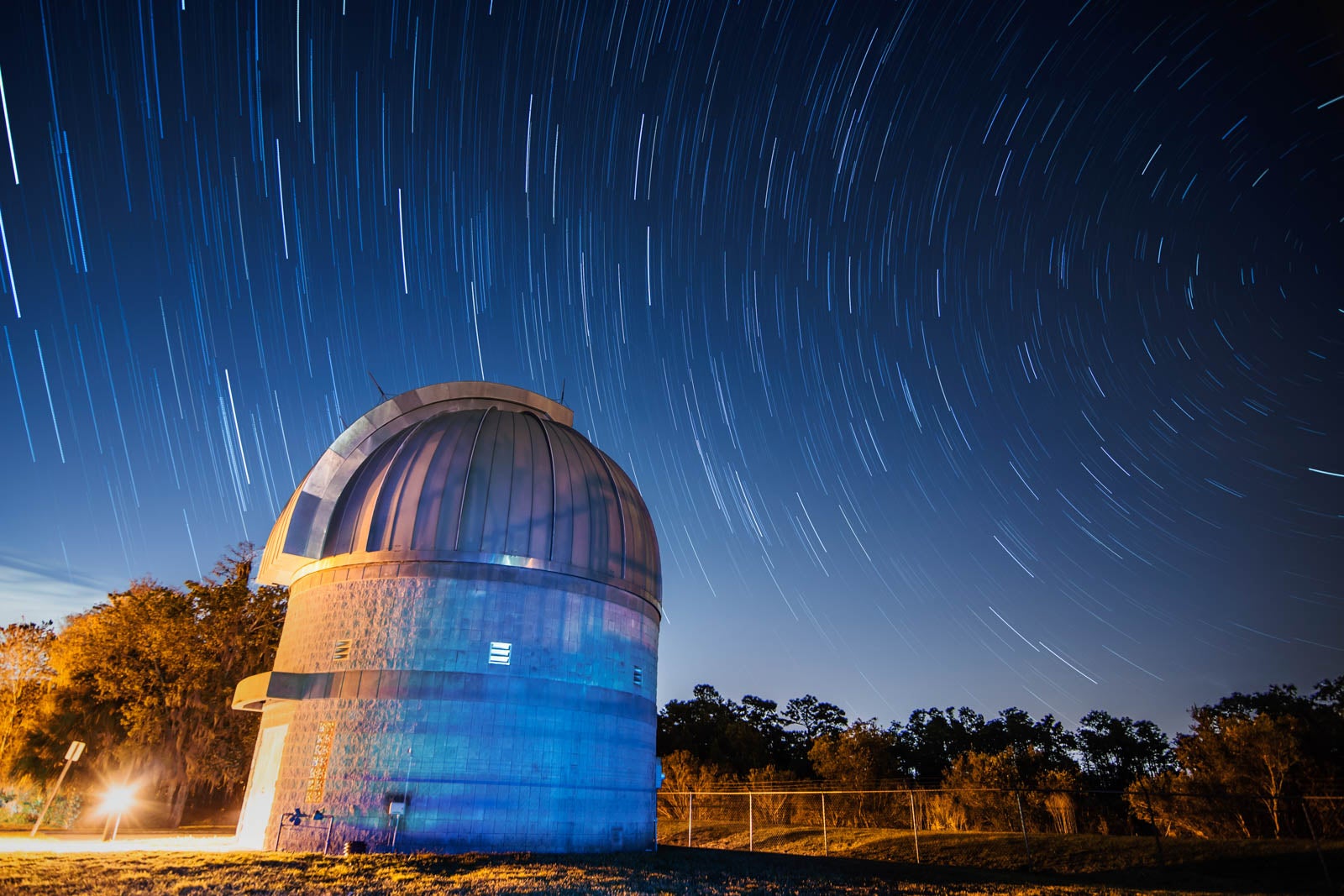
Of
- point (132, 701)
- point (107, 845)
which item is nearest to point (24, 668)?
point (132, 701)

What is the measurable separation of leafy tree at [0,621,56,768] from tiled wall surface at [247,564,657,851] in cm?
1689

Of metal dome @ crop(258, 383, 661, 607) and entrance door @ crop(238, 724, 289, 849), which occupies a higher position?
metal dome @ crop(258, 383, 661, 607)

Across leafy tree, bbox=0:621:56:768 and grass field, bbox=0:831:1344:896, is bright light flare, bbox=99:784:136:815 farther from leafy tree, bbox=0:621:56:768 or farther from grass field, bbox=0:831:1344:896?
grass field, bbox=0:831:1344:896

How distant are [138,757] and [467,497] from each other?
70.0 feet

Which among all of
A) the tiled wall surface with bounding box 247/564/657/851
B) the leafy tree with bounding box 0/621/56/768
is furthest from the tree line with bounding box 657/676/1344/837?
the leafy tree with bounding box 0/621/56/768

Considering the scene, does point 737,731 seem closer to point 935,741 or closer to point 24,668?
point 935,741

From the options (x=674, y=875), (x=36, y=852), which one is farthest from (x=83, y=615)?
(x=674, y=875)

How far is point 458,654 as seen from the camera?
1497cm

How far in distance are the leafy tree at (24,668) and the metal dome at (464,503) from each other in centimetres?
1596

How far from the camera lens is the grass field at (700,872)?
9844 millimetres

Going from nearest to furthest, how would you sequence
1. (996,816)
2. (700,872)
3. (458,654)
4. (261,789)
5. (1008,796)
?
1. (700,872)
2. (458,654)
3. (261,789)
4. (996,816)
5. (1008,796)

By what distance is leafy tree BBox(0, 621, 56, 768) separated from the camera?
25.3 metres

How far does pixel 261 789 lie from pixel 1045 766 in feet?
120

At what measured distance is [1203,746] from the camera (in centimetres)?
3045
